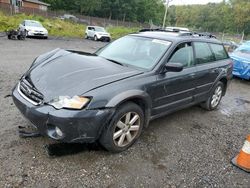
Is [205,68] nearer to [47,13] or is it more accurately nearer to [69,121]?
[69,121]

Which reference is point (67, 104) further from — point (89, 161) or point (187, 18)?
point (187, 18)

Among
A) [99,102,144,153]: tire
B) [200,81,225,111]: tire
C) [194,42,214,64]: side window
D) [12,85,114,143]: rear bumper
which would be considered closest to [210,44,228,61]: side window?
[194,42,214,64]: side window

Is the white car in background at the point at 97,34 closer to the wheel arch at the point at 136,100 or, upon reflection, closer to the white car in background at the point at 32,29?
the white car in background at the point at 32,29

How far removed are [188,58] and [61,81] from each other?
7.97ft

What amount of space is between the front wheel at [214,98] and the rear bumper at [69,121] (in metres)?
3.19

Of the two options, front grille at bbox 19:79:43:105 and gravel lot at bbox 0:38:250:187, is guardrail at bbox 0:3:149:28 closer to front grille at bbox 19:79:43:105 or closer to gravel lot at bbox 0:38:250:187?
gravel lot at bbox 0:38:250:187

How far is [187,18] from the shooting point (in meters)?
96.9

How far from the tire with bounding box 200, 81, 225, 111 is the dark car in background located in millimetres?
524

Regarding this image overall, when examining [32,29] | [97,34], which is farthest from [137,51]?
[97,34]

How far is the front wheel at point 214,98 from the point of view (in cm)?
568

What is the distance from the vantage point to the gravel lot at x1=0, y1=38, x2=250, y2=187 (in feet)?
9.95

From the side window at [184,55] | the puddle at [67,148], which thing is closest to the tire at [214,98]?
the side window at [184,55]

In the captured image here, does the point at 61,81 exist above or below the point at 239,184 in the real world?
above

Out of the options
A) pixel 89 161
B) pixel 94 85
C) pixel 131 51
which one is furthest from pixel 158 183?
pixel 131 51
